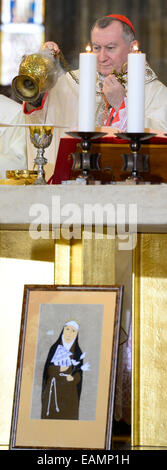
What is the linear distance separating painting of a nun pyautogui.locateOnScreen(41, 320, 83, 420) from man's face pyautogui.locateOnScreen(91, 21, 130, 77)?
4.89 feet

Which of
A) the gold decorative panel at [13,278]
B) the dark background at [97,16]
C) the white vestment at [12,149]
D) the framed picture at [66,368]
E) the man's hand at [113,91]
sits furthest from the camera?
the dark background at [97,16]

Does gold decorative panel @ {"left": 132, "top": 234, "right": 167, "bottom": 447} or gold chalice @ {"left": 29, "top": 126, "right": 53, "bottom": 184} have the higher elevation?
gold chalice @ {"left": 29, "top": 126, "right": 53, "bottom": 184}

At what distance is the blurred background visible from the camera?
8.52 meters

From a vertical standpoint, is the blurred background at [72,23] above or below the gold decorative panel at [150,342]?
above

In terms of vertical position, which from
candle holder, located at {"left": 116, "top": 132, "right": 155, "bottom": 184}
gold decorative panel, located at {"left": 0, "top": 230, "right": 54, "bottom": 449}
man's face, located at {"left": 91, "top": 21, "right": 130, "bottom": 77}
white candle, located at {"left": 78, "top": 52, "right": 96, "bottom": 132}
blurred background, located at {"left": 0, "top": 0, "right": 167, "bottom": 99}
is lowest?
gold decorative panel, located at {"left": 0, "top": 230, "right": 54, "bottom": 449}

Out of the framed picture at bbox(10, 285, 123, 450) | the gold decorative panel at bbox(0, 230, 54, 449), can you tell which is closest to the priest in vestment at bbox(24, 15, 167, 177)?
the gold decorative panel at bbox(0, 230, 54, 449)

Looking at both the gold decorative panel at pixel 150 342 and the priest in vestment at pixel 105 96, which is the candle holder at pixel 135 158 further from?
the priest in vestment at pixel 105 96

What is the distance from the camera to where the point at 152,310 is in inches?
75.3

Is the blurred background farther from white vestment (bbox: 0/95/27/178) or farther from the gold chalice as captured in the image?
the gold chalice

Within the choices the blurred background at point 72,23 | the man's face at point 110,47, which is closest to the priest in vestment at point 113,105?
the man's face at point 110,47

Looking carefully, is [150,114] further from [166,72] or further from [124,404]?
[166,72]

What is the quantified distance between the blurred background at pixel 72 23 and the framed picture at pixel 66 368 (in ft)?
22.7

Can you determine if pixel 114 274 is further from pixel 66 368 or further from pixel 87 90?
pixel 87 90

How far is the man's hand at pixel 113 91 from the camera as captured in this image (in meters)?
2.29
